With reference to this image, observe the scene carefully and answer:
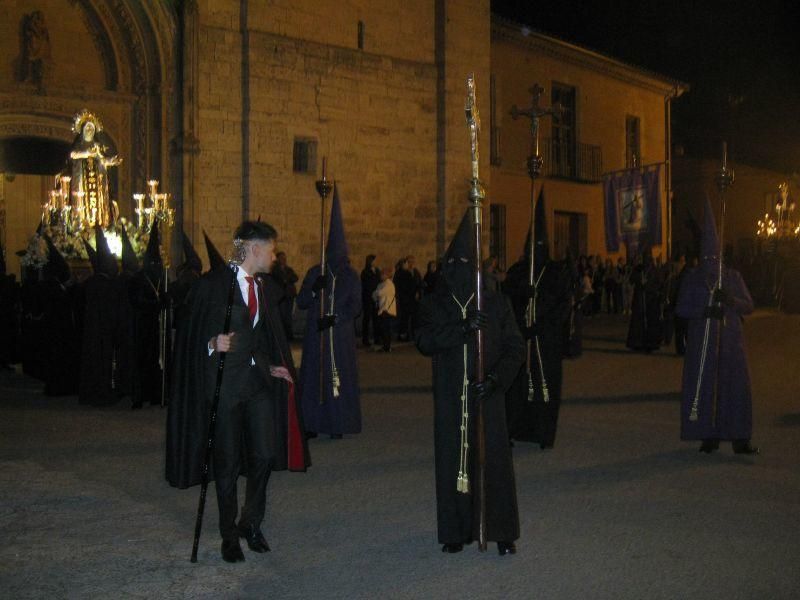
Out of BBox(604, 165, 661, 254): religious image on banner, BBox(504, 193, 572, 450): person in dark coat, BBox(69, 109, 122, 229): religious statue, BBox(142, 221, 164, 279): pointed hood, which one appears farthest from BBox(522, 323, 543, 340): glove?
BBox(604, 165, 661, 254): religious image on banner

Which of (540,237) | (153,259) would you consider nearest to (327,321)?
(540,237)

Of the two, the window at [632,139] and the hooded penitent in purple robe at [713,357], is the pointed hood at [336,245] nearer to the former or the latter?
the hooded penitent in purple robe at [713,357]

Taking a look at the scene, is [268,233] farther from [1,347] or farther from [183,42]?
[183,42]

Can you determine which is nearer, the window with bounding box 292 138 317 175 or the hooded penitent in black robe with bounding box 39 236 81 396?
the hooded penitent in black robe with bounding box 39 236 81 396

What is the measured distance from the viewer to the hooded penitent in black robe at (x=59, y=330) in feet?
40.9

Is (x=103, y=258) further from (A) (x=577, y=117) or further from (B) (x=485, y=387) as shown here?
(A) (x=577, y=117)

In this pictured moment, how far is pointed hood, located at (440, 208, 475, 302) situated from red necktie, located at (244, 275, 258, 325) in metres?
1.05

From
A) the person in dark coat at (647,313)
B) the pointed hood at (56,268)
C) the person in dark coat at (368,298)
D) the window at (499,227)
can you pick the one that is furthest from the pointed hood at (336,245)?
the window at (499,227)

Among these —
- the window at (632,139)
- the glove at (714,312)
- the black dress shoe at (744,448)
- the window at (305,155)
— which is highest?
the window at (632,139)

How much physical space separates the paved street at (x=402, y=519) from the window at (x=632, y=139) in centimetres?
2360

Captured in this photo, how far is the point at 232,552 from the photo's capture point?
5.41m

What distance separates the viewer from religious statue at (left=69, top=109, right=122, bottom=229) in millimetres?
16719

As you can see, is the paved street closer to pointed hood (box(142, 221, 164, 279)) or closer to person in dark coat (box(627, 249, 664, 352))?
pointed hood (box(142, 221, 164, 279))

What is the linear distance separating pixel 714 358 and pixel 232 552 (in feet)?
16.3
